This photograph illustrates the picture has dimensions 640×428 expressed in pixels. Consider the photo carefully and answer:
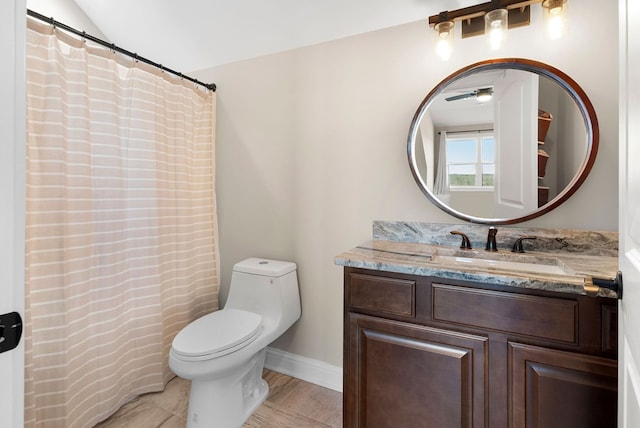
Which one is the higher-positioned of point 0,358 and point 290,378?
point 0,358

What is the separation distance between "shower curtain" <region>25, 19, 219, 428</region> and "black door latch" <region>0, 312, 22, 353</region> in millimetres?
997

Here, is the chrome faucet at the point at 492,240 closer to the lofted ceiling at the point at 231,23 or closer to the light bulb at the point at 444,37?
the light bulb at the point at 444,37

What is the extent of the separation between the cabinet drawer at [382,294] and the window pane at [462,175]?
2.23 feet

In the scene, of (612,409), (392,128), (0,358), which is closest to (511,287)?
(612,409)

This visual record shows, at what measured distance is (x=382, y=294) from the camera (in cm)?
126

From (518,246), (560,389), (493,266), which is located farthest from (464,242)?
(560,389)

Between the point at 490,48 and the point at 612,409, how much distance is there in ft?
4.94

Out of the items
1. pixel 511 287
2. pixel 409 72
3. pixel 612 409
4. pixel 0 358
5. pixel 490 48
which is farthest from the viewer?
pixel 409 72

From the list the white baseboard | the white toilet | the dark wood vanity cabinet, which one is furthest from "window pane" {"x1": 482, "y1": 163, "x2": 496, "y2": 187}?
the white baseboard

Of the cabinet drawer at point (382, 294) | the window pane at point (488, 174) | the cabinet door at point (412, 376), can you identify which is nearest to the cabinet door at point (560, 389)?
the cabinet door at point (412, 376)

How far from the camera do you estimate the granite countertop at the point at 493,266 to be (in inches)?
39.7

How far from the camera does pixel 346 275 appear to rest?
133 cm

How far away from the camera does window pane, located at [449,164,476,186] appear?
1573 millimetres

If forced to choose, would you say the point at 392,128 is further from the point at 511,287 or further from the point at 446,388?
the point at 446,388
